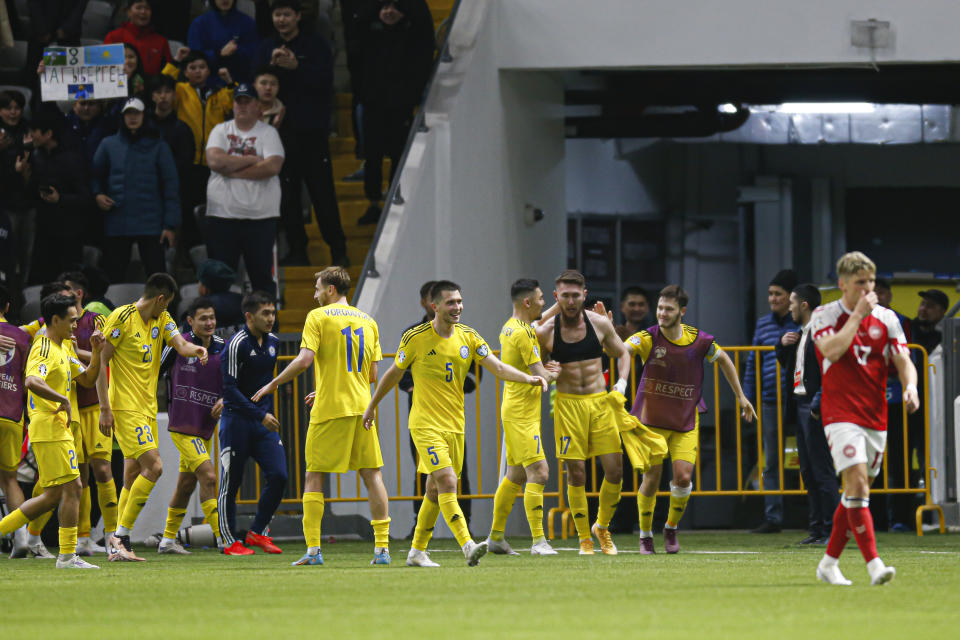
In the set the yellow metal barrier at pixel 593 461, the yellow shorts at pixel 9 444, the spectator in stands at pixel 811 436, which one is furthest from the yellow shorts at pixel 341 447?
the spectator in stands at pixel 811 436

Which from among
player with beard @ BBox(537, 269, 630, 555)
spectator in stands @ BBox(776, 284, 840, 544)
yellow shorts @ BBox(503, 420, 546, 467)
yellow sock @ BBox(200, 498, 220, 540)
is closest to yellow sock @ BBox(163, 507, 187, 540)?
yellow sock @ BBox(200, 498, 220, 540)

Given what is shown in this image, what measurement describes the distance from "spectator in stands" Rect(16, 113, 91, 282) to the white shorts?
9.23m

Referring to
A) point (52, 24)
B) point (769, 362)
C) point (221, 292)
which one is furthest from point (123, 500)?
point (52, 24)

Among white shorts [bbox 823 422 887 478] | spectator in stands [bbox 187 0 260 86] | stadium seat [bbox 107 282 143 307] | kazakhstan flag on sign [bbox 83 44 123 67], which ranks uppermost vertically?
spectator in stands [bbox 187 0 260 86]

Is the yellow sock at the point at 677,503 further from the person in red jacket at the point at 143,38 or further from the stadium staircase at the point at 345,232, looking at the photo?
the person in red jacket at the point at 143,38

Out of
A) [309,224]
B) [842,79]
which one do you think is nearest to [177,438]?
[309,224]

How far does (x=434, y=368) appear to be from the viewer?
11.3 m

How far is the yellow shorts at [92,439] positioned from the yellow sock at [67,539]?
5.83ft

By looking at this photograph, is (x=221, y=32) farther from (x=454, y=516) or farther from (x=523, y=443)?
(x=454, y=516)

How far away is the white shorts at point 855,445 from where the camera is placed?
356 inches

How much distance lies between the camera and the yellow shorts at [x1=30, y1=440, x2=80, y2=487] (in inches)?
455

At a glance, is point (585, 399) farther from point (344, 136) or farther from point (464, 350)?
point (344, 136)

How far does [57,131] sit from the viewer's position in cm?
1656

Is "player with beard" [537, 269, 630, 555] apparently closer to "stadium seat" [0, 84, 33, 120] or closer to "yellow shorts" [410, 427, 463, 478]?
"yellow shorts" [410, 427, 463, 478]
